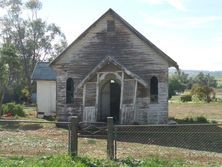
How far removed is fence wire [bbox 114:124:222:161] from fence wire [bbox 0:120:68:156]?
228cm

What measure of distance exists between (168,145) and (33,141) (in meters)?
5.38

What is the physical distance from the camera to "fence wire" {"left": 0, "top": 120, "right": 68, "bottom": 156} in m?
15.1

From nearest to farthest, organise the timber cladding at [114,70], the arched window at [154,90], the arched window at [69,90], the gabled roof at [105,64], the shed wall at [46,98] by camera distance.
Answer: the gabled roof at [105,64] < the timber cladding at [114,70] < the arched window at [154,90] < the arched window at [69,90] < the shed wall at [46,98]

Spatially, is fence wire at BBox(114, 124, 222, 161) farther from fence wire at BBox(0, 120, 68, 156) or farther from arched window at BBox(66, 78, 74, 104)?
arched window at BBox(66, 78, 74, 104)

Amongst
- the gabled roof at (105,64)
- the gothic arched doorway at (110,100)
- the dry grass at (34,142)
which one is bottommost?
the dry grass at (34,142)

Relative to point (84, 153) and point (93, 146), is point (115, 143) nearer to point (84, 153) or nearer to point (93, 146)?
point (84, 153)

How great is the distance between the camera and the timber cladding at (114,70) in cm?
2503

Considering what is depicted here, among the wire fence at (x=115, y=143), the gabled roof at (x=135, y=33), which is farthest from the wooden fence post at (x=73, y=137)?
the gabled roof at (x=135, y=33)

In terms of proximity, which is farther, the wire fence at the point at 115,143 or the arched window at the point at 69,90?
the arched window at the point at 69,90

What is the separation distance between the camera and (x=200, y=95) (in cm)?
5516

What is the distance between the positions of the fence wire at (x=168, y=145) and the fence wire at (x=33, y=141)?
228 centimetres

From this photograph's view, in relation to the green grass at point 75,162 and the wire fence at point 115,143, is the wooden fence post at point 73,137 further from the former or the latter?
the green grass at point 75,162

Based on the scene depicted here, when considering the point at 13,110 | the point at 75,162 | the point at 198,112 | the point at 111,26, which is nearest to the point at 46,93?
the point at 13,110

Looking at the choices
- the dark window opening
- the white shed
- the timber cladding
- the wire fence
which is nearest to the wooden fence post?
the wire fence
